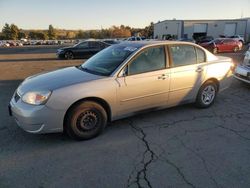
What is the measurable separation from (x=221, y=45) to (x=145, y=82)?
829 inches

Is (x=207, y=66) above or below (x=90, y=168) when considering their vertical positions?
above

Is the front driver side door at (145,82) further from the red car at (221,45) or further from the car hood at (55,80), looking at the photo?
the red car at (221,45)

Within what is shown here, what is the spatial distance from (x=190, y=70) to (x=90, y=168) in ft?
9.51

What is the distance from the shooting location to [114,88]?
391 cm

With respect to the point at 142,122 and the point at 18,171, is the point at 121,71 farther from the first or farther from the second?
the point at 18,171

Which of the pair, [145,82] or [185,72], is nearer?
[145,82]

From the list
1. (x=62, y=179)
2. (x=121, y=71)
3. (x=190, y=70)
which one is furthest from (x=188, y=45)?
(x=62, y=179)

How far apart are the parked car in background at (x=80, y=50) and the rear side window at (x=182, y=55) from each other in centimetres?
1342

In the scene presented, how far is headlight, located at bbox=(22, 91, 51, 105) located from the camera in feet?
11.4

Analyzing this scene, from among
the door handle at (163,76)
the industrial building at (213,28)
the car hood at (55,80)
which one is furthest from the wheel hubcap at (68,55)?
the industrial building at (213,28)

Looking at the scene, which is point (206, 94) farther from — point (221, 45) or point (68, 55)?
point (221, 45)

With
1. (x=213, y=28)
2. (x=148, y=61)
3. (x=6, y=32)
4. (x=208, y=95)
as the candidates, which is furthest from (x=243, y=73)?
(x=6, y=32)

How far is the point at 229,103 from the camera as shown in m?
5.89

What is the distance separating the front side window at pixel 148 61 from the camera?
418 centimetres
